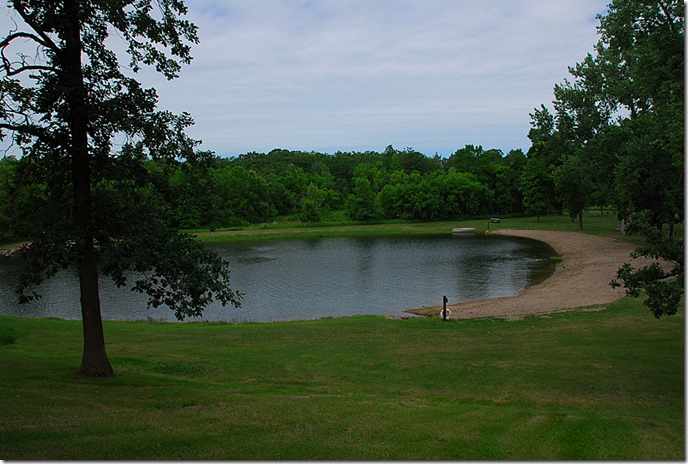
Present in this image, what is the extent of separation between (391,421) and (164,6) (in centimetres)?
1028

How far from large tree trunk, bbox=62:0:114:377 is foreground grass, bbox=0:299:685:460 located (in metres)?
0.76

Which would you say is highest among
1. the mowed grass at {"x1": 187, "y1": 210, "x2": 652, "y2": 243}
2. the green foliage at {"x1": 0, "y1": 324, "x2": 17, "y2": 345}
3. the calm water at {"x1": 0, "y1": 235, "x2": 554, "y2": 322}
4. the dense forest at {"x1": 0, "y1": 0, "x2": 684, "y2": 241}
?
the dense forest at {"x1": 0, "y1": 0, "x2": 684, "y2": 241}

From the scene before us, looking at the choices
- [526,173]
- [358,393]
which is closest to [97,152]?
[358,393]

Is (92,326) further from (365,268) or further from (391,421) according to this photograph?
(365,268)

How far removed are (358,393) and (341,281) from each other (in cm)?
2579

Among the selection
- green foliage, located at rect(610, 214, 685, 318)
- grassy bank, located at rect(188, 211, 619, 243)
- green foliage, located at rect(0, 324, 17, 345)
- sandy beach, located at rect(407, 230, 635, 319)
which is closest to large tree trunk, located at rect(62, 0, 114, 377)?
green foliage, located at rect(0, 324, 17, 345)

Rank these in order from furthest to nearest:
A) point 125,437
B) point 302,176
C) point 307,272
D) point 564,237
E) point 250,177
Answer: point 302,176 < point 250,177 < point 564,237 < point 307,272 < point 125,437

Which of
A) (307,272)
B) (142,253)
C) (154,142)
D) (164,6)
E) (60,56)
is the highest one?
(164,6)

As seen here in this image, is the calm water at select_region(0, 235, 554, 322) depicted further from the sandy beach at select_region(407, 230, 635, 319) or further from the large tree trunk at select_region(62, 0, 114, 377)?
→ the large tree trunk at select_region(62, 0, 114, 377)

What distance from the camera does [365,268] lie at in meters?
43.9

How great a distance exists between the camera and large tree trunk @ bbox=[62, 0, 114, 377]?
10.7 metres

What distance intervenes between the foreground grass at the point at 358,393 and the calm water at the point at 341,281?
→ 8496mm

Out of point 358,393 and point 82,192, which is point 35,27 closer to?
point 82,192

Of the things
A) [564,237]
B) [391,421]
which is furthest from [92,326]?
[564,237]
